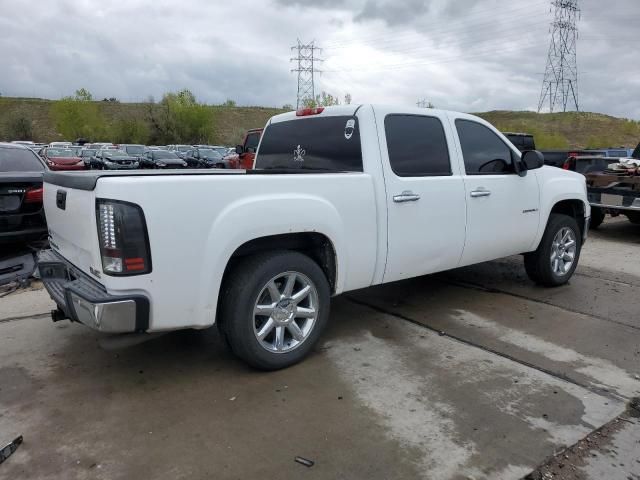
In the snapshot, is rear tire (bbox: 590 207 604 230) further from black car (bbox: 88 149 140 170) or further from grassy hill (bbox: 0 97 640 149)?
grassy hill (bbox: 0 97 640 149)

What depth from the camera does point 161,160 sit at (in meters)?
26.8

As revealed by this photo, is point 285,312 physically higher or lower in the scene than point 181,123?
lower

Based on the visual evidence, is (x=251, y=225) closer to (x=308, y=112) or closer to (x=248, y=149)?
(x=308, y=112)

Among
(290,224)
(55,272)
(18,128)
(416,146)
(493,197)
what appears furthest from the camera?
(18,128)

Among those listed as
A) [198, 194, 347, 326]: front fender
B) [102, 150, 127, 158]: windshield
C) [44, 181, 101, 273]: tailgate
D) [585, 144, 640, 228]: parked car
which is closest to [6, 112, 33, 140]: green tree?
[102, 150, 127, 158]: windshield

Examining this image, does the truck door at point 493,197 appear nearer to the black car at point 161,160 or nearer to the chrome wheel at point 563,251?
the chrome wheel at point 563,251

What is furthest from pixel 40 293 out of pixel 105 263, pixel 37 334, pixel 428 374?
pixel 428 374

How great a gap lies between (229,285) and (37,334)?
84.3 inches

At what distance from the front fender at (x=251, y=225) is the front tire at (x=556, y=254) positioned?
307cm

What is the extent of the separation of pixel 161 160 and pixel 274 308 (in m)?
25.0

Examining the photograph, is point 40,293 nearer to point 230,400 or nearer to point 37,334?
point 37,334

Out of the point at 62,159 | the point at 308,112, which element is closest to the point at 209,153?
the point at 62,159

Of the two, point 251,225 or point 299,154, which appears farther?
point 299,154

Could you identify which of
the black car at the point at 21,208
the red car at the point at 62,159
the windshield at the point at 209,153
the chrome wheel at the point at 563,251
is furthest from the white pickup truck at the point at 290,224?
the windshield at the point at 209,153
